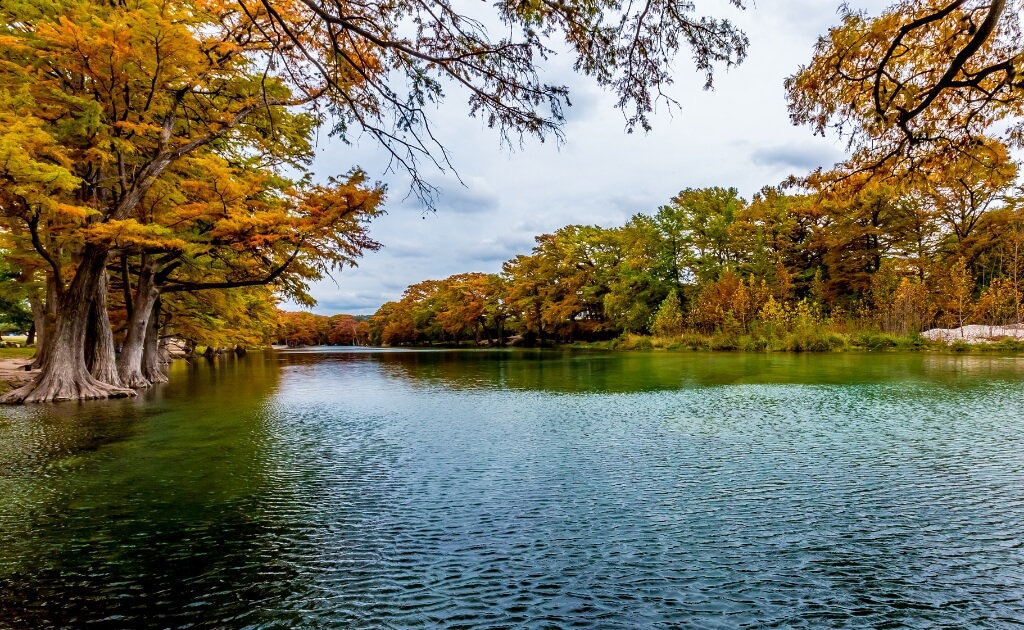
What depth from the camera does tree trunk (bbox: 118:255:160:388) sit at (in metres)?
14.9

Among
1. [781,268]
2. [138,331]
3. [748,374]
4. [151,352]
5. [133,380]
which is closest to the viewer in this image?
[133,380]

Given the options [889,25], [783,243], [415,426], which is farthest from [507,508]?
[783,243]

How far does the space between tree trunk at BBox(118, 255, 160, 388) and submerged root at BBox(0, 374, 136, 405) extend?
220 centimetres

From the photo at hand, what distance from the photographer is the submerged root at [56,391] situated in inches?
456

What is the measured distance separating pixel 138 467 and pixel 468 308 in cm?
5155

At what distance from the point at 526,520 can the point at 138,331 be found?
50.1 feet

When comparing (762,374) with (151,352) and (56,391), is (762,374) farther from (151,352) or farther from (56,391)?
(151,352)

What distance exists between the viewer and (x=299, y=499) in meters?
4.96

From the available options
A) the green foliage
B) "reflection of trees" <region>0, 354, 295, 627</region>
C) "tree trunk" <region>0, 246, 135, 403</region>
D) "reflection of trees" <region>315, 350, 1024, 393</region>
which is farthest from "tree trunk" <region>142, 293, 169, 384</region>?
the green foliage

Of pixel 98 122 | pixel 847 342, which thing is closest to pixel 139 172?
pixel 98 122

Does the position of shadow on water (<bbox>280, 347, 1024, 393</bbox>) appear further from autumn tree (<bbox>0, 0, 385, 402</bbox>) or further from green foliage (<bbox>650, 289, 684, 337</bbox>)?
green foliage (<bbox>650, 289, 684, 337</bbox>)

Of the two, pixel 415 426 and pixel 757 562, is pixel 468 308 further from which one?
pixel 757 562

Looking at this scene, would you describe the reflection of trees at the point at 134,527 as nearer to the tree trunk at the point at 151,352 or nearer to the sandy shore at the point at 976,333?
the tree trunk at the point at 151,352

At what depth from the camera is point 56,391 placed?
11844 mm
